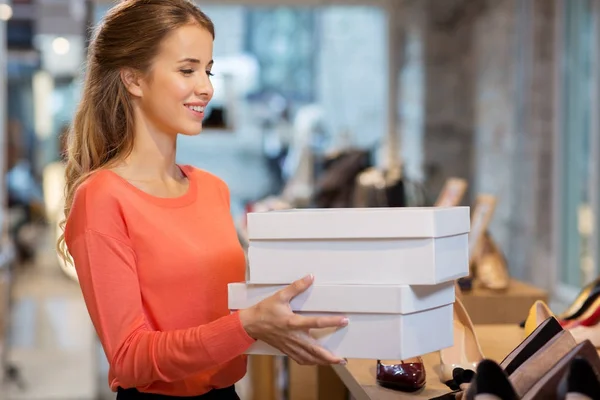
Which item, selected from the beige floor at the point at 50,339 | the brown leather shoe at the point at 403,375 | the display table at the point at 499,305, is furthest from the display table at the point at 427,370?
the beige floor at the point at 50,339

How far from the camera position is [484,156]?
592 centimetres

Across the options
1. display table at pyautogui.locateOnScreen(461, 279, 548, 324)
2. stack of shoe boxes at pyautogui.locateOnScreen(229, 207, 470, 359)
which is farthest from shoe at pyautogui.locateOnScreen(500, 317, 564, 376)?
display table at pyautogui.locateOnScreen(461, 279, 548, 324)

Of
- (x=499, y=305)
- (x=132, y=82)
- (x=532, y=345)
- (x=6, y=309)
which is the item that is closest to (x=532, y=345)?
(x=532, y=345)

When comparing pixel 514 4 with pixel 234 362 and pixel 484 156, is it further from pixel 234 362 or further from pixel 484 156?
pixel 234 362

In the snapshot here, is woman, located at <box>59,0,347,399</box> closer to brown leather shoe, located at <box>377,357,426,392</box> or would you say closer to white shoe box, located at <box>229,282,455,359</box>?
white shoe box, located at <box>229,282,455,359</box>

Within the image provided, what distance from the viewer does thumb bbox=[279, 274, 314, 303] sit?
1.51 metres

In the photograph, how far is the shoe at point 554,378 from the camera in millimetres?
1304

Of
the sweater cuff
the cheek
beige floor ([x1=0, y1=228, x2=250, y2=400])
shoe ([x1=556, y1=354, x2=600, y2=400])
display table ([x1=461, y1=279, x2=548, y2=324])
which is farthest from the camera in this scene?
beige floor ([x1=0, y1=228, x2=250, y2=400])

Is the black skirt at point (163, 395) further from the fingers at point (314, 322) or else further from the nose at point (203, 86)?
the nose at point (203, 86)

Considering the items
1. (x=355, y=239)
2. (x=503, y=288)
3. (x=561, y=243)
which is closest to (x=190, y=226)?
(x=355, y=239)

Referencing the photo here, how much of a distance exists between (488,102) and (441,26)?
582 mm

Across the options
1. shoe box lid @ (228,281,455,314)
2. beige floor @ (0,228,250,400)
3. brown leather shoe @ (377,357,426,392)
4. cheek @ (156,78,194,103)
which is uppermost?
cheek @ (156,78,194,103)

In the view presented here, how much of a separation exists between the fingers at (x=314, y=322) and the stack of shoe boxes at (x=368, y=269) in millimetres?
29

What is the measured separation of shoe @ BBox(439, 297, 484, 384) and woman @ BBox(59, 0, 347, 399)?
0.41m
